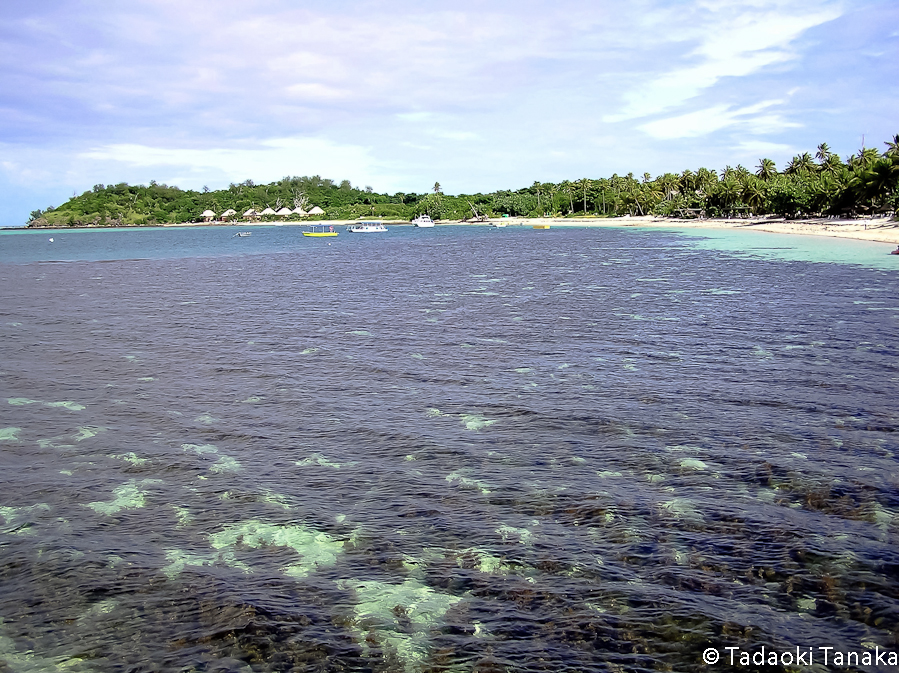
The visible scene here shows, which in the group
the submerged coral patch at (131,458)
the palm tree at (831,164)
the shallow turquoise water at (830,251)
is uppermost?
the palm tree at (831,164)

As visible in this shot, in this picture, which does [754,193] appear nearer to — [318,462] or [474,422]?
[474,422]

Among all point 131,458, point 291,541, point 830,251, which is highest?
point 830,251

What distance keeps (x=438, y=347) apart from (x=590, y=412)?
10234 millimetres

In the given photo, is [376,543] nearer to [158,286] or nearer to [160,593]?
[160,593]

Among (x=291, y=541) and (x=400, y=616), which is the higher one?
(x=291, y=541)

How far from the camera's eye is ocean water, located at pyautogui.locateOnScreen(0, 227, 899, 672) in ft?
27.8

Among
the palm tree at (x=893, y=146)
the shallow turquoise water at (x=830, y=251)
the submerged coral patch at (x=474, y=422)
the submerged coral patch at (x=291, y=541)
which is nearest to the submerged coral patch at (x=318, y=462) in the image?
the submerged coral patch at (x=291, y=541)

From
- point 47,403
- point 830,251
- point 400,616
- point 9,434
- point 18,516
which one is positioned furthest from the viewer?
point 830,251

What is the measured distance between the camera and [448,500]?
40.1ft

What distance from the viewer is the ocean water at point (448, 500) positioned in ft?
27.8

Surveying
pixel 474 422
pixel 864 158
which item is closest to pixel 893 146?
pixel 864 158

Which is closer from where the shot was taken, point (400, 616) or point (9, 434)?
point (400, 616)

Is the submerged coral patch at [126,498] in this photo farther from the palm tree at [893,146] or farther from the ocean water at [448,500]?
the palm tree at [893,146]

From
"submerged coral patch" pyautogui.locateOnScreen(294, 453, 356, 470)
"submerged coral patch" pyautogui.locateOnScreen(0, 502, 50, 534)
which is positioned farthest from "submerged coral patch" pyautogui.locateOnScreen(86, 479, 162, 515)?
"submerged coral patch" pyautogui.locateOnScreen(294, 453, 356, 470)
